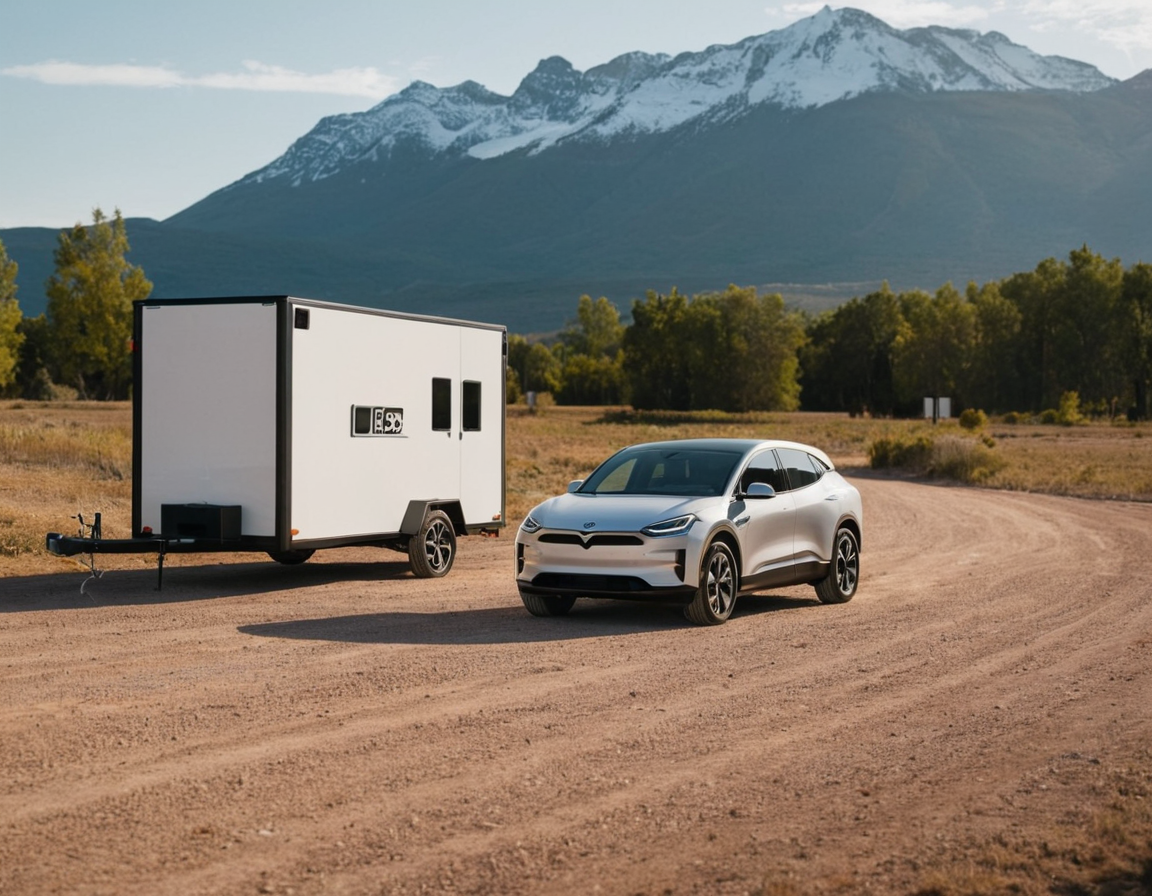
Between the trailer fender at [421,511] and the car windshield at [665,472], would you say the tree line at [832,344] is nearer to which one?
the trailer fender at [421,511]

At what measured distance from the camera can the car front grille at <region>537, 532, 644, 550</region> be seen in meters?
12.8

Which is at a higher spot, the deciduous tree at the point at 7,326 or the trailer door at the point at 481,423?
the deciduous tree at the point at 7,326

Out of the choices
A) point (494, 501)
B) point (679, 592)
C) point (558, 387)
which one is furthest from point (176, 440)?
point (558, 387)

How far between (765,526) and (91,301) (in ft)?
231

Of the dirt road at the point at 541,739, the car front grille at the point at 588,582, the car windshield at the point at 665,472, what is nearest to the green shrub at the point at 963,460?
the dirt road at the point at 541,739

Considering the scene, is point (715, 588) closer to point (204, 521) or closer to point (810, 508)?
point (810, 508)

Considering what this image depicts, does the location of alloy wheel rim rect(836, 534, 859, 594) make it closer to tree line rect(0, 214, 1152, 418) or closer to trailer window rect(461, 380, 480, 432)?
trailer window rect(461, 380, 480, 432)

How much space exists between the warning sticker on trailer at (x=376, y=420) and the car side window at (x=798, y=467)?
15.4 ft

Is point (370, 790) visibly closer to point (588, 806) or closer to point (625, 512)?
point (588, 806)

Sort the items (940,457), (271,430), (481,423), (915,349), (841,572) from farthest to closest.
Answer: (915,349)
(940,457)
(481,423)
(271,430)
(841,572)

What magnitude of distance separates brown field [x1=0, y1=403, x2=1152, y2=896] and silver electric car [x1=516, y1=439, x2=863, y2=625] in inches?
15.7

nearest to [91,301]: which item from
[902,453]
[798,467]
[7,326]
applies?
[7,326]

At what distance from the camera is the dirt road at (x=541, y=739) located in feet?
20.3

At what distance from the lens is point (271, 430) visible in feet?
50.0
